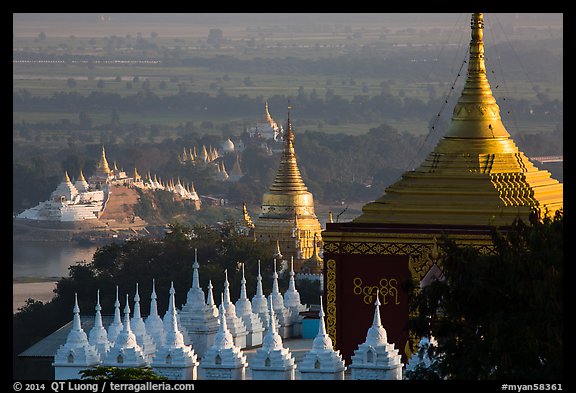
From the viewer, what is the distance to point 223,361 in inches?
1873

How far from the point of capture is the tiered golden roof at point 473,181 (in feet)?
168

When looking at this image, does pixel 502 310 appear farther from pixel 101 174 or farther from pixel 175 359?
pixel 101 174

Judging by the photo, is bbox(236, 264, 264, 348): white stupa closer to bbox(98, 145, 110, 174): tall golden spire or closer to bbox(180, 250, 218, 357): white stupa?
bbox(180, 250, 218, 357): white stupa

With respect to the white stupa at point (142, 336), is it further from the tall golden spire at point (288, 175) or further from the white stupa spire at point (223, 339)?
the tall golden spire at point (288, 175)

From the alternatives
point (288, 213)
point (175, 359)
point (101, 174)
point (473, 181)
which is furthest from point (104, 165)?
point (175, 359)

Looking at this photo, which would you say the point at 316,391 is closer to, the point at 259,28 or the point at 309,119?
the point at 309,119

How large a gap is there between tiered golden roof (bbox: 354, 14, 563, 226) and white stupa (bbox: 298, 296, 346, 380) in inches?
180

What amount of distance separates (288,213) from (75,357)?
3782 centimetres

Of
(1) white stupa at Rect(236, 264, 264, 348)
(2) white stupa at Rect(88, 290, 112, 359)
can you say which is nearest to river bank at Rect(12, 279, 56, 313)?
(1) white stupa at Rect(236, 264, 264, 348)

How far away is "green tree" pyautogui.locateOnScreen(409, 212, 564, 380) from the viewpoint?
127 feet

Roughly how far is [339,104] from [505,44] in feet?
83.2

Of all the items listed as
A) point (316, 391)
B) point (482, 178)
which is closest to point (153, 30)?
point (482, 178)

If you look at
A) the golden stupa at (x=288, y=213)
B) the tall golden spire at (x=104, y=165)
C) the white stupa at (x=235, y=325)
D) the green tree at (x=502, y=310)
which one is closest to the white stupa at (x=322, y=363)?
the white stupa at (x=235, y=325)

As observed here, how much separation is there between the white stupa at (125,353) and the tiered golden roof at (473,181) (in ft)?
15.1
